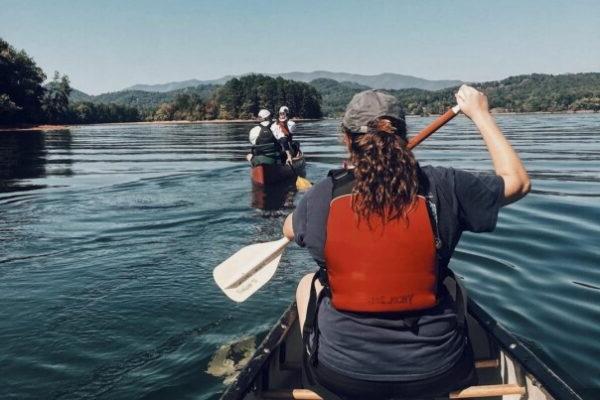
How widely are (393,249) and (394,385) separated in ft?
2.25

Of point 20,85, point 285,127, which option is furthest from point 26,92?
point 285,127

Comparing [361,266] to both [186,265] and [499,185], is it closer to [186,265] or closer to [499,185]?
[499,185]

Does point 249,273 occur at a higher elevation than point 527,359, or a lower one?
higher

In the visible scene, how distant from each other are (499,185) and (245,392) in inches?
73.9

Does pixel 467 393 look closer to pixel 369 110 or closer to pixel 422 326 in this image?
pixel 422 326

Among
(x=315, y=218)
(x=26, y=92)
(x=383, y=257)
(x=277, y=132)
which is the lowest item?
(x=383, y=257)

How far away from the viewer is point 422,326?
2629 millimetres

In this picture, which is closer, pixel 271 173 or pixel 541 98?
pixel 271 173

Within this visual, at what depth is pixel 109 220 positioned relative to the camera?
11172 millimetres

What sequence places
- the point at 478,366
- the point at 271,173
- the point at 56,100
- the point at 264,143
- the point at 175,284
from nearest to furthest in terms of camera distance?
the point at 478,366
the point at 175,284
the point at 271,173
the point at 264,143
the point at 56,100

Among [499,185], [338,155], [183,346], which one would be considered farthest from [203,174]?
[499,185]

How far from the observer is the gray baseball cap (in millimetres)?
2762

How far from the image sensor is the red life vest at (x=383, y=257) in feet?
8.37

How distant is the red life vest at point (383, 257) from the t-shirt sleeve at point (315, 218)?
0.18 ft
